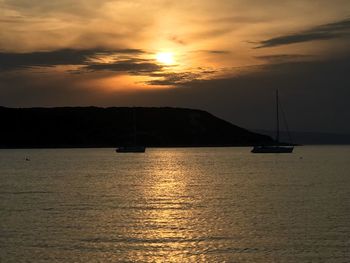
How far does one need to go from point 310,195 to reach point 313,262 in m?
32.5

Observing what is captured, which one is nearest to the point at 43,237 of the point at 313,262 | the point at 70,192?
the point at 313,262

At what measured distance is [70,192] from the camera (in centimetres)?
6581

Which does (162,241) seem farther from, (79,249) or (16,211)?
(16,211)

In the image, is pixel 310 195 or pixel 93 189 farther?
pixel 93 189

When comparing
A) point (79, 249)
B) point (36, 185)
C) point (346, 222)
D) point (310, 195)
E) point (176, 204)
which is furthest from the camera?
point (36, 185)

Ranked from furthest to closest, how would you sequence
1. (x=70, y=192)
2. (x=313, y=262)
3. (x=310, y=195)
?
1. (x=70, y=192)
2. (x=310, y=195)
3. (x=313, y=262)

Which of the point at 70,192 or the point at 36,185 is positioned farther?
the point at 36,185

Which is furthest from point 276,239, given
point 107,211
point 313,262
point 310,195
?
point 310,195

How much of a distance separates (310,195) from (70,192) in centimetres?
2513

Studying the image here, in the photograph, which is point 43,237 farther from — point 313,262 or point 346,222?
point 346,222

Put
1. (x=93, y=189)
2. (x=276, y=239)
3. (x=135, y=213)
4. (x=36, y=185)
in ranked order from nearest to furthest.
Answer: (x=276, y=239)
(x=135, y=213)
(x=93, y=189)
(x=36, y=185)

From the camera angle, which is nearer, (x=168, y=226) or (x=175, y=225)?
(x=168, y=226)

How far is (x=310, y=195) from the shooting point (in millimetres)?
60625

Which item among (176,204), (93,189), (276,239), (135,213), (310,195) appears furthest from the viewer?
(93,189)
